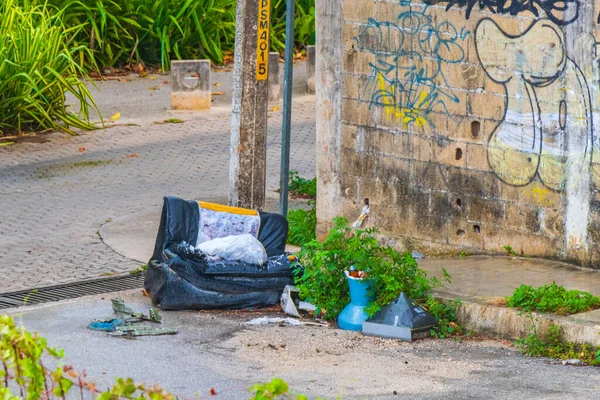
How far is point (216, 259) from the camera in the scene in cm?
863

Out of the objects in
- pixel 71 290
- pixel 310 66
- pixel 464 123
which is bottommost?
pixel 71 290

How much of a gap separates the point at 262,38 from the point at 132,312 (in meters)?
2.88

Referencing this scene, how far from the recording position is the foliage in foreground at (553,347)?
717 cm

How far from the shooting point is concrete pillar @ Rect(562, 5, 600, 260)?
27.6ft

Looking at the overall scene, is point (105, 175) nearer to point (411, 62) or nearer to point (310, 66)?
point (411, 62)

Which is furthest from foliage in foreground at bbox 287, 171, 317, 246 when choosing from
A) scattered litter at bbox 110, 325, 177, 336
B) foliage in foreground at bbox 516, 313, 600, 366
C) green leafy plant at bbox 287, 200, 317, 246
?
foliage in foreground at bbox 516, 313, 600, 366

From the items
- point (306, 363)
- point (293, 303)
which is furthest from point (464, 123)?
point (306, 363)

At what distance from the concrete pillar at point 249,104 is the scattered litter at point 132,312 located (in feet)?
7.18

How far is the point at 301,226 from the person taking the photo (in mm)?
10438

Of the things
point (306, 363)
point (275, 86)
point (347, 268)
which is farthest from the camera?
point (275, 86)

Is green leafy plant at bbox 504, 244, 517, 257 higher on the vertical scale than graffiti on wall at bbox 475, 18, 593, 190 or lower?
lower

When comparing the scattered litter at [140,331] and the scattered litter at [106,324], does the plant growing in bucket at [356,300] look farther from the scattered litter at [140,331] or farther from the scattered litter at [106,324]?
the scattered litter at [106,324]

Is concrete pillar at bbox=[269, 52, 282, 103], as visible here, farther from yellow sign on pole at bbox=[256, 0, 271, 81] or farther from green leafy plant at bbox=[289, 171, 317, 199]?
yellow sign on pole at bbox=[256, 0, 271, 81]

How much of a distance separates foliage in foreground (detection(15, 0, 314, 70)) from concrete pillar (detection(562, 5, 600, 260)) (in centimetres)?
1101
